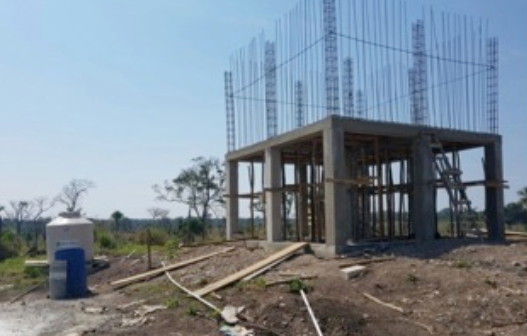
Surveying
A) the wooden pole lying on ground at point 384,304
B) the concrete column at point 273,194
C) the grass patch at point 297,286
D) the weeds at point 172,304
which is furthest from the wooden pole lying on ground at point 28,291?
the wooden pole lying on ground at point 384,304

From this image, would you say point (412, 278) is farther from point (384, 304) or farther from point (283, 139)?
point (283, 139)

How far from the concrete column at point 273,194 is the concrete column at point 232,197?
4452 millimetres

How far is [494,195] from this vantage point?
62.4ft

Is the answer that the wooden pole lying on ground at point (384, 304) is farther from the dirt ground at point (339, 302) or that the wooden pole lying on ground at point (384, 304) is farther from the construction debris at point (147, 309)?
the construction debris at point (147, 309)

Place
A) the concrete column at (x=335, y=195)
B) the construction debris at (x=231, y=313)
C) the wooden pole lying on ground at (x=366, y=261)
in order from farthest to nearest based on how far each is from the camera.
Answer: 1. the concrete column at (x=335, y=195)
2. the wooden pole lying on ground at (x=366, y=261)
3. the construction debris at (x=231, y=313)

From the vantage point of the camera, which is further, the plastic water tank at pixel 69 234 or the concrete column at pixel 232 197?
the concrete column at pixel 232 197

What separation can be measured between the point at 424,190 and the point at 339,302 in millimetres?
8088

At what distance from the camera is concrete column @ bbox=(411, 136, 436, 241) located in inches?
675

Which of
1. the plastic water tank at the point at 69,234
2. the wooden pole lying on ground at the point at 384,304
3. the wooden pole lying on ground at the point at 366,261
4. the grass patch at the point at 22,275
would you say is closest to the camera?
the wooden pole lying on ground at the point at 384,304

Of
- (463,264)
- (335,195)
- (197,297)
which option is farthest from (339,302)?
(335,195)

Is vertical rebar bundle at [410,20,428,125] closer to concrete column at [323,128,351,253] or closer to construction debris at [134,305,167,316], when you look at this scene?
concrete column at [323,128,351,253]

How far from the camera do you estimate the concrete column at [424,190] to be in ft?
56.3

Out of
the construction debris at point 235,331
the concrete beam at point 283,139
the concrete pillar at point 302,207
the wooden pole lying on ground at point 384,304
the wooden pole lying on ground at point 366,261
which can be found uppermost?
the concrete beam at point 283,139

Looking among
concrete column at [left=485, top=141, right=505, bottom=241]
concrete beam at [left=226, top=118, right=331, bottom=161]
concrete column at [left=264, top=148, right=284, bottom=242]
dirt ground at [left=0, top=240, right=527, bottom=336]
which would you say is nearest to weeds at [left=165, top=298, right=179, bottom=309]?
dirt ground at [left=0, top=240, right=527, bottom=336]
